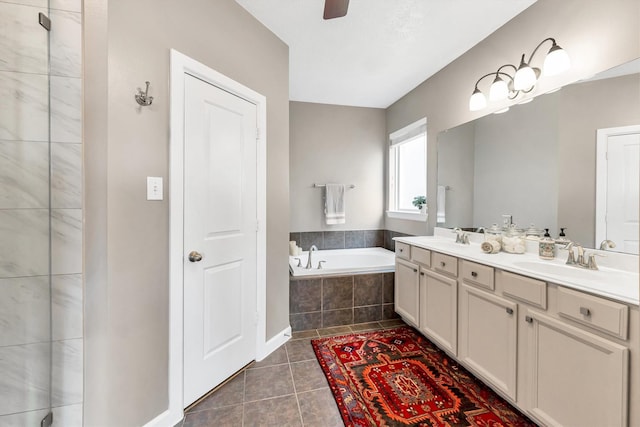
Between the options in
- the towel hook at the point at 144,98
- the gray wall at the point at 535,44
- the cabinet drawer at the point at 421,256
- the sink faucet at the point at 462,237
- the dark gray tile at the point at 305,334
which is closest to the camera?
the towel hook at the point at 144,98

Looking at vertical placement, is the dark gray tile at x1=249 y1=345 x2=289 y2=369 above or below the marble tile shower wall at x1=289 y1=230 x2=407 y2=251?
below

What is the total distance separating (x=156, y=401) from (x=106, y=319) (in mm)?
538

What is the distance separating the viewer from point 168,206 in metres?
1.33

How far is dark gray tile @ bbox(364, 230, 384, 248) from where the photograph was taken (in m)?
3.68

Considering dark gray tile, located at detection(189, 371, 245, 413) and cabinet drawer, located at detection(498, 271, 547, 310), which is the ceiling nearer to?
cabinet drawer, located at detection(498, 271, 547, 310)

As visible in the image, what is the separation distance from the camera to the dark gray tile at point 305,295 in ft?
7.82

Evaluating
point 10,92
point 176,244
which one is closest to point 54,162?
point 10,92

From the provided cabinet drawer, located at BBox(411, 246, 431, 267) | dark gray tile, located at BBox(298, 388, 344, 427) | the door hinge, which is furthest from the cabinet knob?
the door hinge

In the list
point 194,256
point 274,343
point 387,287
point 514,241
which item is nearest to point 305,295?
point 274,343

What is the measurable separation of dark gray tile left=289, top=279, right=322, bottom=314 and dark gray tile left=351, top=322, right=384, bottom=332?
390mm

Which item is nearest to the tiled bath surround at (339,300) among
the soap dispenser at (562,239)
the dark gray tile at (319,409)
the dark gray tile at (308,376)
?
the dark gray tile at (308,376)

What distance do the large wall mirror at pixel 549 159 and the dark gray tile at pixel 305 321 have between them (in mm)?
1566

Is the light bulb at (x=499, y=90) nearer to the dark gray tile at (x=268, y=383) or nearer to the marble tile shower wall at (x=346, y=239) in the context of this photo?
the marble tile shower wall at (x=346, y=239)

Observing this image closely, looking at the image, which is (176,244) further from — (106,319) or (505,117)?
(505,117)
